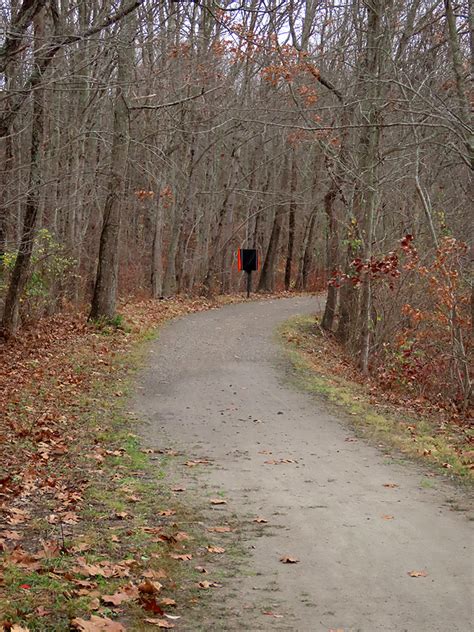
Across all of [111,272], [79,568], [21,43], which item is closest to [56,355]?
[111,272]

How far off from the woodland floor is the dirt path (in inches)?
0.8

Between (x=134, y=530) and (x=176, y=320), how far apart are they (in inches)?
647

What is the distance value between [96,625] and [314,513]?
10.3 feet

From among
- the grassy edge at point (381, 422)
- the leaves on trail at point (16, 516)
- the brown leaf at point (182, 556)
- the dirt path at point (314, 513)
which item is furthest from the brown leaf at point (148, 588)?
the grassy edge at point (381, 422)

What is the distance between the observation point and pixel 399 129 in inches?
792

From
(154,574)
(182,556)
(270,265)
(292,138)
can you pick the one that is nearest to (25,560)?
(154,574)

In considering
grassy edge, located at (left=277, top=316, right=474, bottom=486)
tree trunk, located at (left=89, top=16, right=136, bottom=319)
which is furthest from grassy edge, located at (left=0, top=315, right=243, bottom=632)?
tree trunk, located at (left=89, top=16, right=136, bottom=319)

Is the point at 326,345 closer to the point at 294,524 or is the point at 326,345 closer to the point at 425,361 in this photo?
the point at 425,361

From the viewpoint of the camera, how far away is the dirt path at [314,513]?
4879 millimetres

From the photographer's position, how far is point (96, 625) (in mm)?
4293

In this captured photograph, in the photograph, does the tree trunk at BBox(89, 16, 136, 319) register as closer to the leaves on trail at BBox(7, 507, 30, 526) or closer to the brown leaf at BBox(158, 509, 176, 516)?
the brown leaf at BBox(158, 509, 176, 516)

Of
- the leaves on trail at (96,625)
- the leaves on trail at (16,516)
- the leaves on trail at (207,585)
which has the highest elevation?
the leaves on trail at (96,625)

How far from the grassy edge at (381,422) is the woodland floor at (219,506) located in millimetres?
47

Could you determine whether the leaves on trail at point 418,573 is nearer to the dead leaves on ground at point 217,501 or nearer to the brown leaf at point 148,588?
the brown leaf at point 148,588
